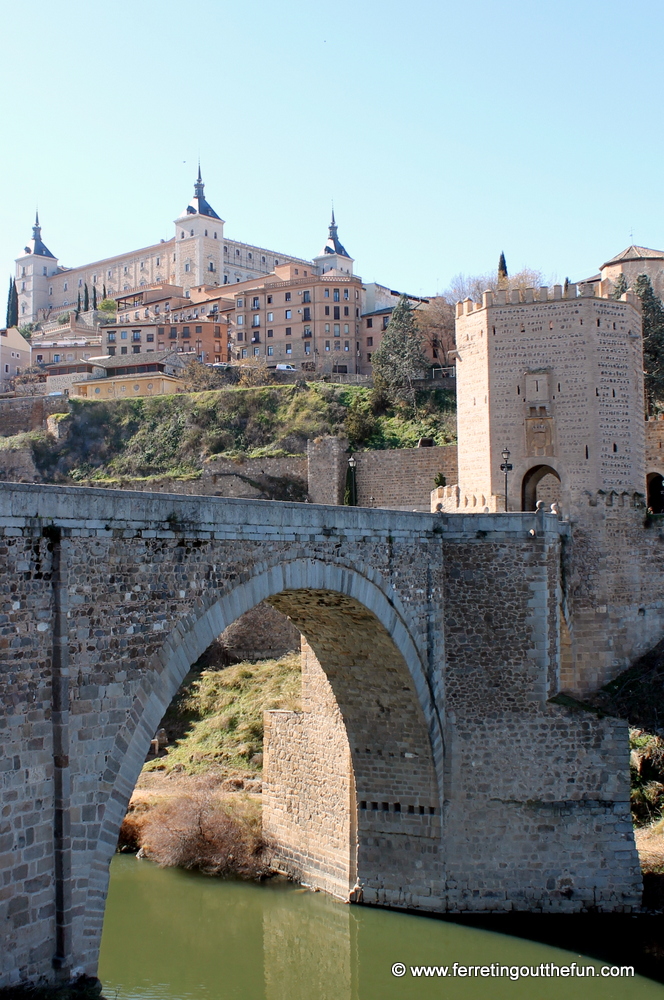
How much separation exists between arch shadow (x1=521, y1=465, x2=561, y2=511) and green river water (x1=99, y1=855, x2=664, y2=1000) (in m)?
10.6

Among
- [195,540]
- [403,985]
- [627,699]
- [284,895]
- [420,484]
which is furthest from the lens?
[420,484]

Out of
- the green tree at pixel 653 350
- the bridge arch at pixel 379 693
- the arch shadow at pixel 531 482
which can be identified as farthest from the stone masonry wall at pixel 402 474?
the bridge arch at pixel 379 693

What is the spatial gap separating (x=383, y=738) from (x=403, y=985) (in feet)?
11.3

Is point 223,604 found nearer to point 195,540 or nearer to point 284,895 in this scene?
point 195,540

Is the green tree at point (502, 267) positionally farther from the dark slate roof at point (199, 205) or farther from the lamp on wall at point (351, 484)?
the dark slate roof at point (199, 205)

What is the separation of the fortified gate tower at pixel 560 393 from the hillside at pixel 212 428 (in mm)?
11156

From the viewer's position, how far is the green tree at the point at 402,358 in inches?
1480

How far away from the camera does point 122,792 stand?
961 centimetres

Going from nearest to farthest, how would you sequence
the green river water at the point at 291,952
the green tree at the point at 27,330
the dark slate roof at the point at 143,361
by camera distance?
the green river water at the point at 291,952, the dark slate roof at the point at 143,361, the green tree at the point at 27,330

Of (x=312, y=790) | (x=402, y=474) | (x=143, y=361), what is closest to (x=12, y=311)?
(x=143, y=361)

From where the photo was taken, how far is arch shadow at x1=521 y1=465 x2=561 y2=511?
22734 mm

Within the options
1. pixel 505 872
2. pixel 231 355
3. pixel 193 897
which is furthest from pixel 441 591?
pixel 231 355

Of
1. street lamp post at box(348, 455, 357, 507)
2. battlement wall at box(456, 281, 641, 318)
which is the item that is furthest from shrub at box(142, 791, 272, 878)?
street lamp post at box(348, 455, 357, 507)

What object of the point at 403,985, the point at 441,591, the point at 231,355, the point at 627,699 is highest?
the point at 231,355
